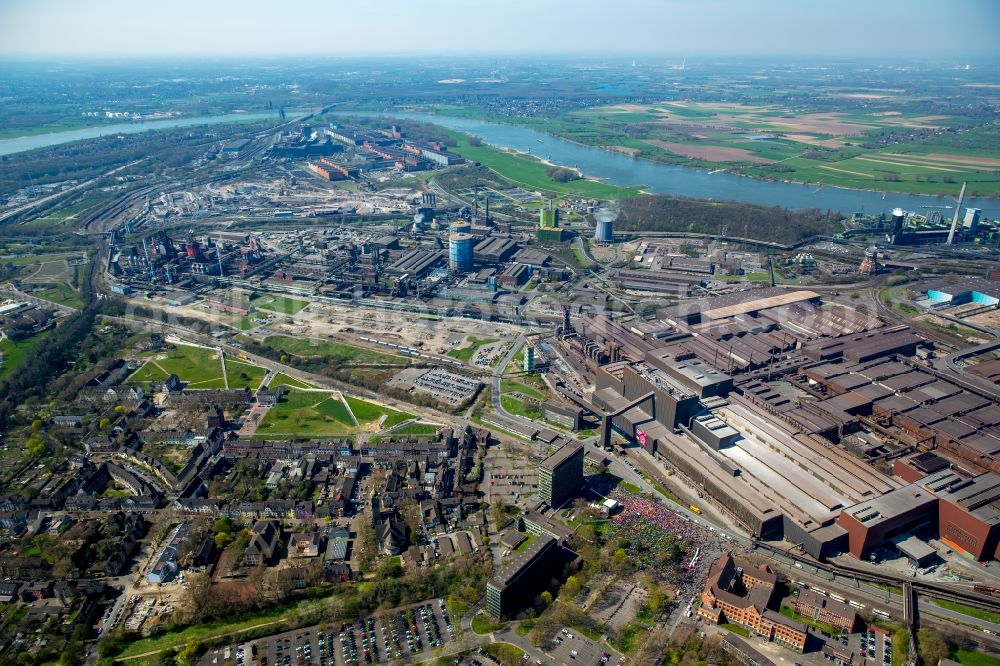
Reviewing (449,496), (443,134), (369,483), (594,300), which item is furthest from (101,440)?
(443,134)

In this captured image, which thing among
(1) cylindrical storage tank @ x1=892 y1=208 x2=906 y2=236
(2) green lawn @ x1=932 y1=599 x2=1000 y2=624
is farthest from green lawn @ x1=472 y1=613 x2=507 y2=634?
(1) cylindrical storage tank @ x1=892 y1=208 x2=906 y2=236

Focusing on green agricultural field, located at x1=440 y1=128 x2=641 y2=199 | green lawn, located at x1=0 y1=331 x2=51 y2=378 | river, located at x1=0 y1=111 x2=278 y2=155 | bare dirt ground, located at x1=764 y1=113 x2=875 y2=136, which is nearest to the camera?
green lawn, located at x1=0 y1=331 x2=51 y2=378

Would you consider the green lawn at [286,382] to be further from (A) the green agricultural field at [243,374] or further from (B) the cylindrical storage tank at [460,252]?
(B) the cylindrical storage tank at [460,252]

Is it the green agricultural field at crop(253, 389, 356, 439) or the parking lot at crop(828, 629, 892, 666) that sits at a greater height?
the green agricultural field at crop(253, 389, 356, 439)

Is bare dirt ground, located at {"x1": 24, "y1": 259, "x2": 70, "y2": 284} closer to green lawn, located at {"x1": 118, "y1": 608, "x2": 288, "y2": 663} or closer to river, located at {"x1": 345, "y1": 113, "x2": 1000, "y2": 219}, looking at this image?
green lawn, located at {"x1": 118, "y1": 608, "x2": 288, "y2": 663}

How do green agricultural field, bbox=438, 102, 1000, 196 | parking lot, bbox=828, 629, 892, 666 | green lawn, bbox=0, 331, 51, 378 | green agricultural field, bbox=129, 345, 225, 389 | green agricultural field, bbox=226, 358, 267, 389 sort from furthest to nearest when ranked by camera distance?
green agricultural field, bbox=438, 102, 1000, 196
green lawn, bbox=0, 331, 51, 378
green agricultural field, bbox=129, 345, 225, 389
green agricultural field, bbox=226, 358, 267, 389
parking lot, bbox=828, 629, 892, 666

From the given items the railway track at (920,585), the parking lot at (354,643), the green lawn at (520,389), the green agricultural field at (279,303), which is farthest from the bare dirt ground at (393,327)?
the railway track at (920,585)

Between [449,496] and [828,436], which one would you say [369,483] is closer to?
[449,496]
